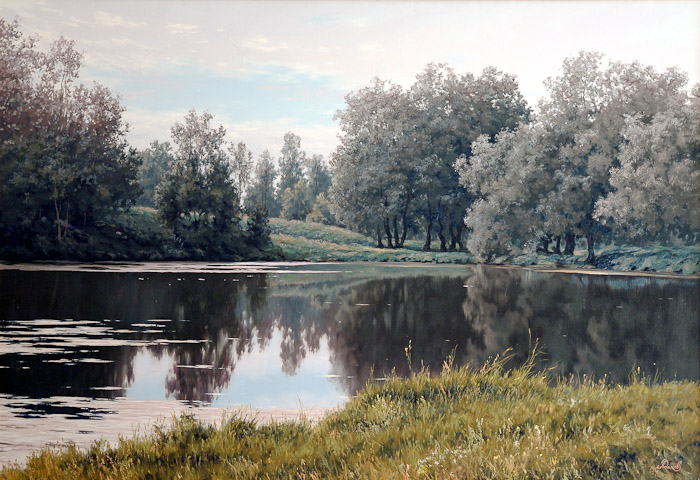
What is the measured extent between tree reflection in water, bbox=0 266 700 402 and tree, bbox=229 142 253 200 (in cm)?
2125

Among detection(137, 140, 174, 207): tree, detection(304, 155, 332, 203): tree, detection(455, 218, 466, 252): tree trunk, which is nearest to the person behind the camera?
detection(137, 140, 174, 207): tree

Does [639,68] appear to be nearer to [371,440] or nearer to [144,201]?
[144,201]

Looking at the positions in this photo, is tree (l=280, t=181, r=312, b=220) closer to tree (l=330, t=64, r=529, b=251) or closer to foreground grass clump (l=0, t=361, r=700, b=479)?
tree (l=330, t=64, r=529, b=251)

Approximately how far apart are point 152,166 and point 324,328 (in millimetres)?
36620

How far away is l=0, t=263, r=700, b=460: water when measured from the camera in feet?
30.3

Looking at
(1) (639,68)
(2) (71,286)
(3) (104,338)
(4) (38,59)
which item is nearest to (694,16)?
(3) (104,338)

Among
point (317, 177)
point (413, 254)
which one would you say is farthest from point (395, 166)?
point (317, 177)

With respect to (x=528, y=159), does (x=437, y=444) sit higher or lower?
lower

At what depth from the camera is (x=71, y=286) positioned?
25.4m

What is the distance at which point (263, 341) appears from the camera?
579 inches

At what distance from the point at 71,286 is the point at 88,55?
35.6ft

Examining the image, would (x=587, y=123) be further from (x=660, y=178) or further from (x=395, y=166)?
(x=395, y=166)

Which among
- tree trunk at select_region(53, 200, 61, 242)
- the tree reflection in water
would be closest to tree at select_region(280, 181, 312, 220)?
tree trunk at select_region(53, 200, 61, 242)

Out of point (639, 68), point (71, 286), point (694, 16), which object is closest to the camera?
point (694, 16)
